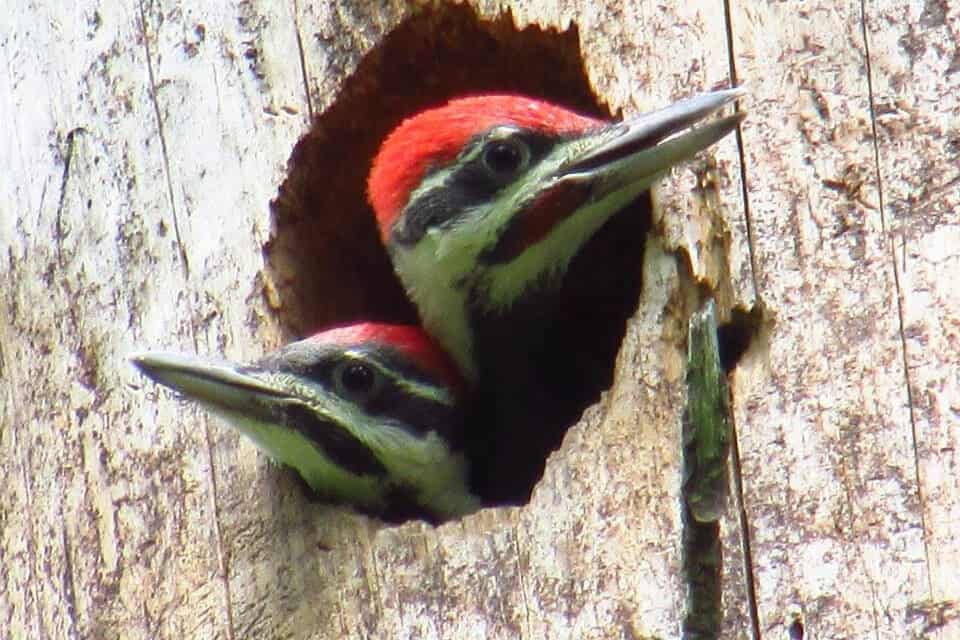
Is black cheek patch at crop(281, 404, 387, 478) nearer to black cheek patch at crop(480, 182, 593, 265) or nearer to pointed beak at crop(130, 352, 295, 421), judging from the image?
pointed beak at crop(130, 352, 295, 421)

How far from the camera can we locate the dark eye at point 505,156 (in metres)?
4.20

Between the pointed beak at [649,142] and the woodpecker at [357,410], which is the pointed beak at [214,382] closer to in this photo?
the woodpecker at [357,410]

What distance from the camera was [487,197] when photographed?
428 centimetres

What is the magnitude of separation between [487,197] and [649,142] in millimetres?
687

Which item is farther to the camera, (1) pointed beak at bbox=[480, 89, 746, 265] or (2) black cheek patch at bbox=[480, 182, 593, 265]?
(2) black cheek patch at bbox=[480, 182, 593, 265]

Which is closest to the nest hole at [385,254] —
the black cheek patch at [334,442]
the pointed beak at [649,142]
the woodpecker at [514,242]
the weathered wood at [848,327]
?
the woodpecker at [514,242]

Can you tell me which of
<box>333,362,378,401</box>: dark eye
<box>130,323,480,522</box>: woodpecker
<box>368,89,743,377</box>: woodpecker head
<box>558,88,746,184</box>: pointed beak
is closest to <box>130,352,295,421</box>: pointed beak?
<box>130,323,480,522</box>: woodpecker

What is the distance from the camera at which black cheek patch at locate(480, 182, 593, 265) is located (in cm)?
410

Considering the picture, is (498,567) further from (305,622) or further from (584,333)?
(584,333)

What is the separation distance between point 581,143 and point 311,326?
83 cm

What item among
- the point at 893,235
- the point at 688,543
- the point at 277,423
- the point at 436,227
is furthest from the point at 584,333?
the point at 688,543

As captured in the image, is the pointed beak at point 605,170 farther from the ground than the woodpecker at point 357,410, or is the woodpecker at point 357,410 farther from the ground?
the pointed beak at point 605,170

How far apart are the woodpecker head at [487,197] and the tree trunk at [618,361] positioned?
217mm

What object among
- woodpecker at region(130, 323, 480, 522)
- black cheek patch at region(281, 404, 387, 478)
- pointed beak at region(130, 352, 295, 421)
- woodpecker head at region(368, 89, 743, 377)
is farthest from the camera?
woodpecker head at region(368, 89, 743, 377)
